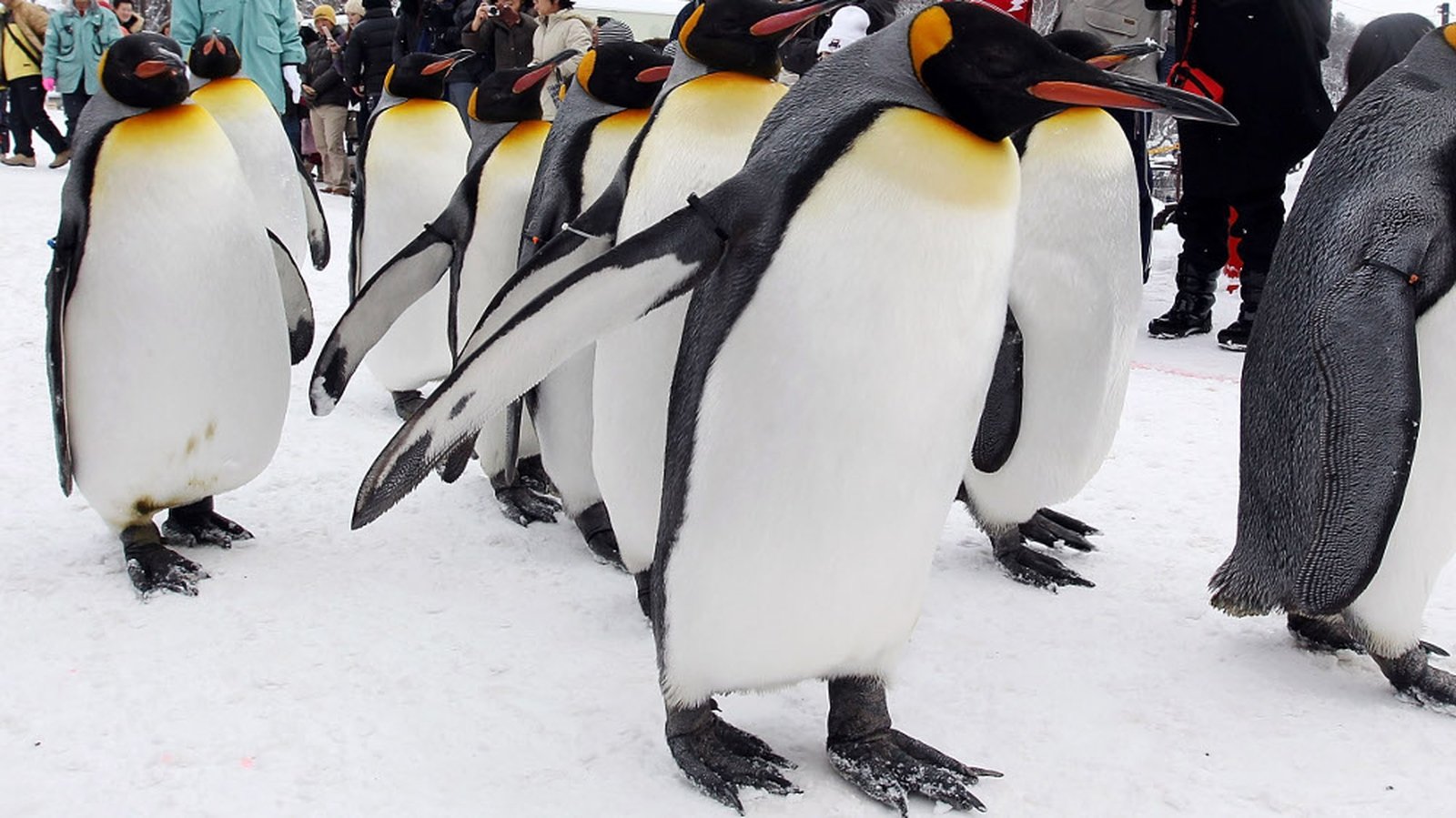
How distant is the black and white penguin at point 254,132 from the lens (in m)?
4.51

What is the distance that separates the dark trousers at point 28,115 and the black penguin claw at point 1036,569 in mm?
9989

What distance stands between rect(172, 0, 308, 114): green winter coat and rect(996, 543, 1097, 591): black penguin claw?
4.90 meters

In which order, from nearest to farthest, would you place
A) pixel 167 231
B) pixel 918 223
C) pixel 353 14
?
pixel 918 223 < pixel 167 231 < pixel 353 14

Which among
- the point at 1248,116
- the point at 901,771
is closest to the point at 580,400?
the point at 901,771

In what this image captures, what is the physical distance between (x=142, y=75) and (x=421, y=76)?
62.2 inches

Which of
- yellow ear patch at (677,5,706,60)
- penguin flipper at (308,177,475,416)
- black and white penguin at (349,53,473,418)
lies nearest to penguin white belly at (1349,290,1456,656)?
yellow ear patch at (677,5,706,60)

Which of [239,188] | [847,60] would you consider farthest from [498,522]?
[847,60]

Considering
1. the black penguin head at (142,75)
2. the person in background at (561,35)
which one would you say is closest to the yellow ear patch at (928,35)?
the black penguin head at (142,75)

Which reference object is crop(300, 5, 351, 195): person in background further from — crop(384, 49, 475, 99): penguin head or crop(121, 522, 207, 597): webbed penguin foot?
crop(121, 522, 207, 597): webbed penguin foot

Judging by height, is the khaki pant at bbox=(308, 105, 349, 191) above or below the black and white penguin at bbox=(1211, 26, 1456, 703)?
below

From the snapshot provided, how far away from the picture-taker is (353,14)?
11.3 meters

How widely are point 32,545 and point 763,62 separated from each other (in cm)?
193

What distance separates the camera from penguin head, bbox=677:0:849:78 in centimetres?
232

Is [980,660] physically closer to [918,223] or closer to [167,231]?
[918,223]
